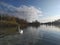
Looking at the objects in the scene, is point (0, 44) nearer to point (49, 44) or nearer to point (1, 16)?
point (49, 44)

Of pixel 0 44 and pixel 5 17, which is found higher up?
pixel 5 17

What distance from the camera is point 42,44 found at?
5.15 metres

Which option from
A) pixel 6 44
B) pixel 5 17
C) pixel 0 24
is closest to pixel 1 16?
pixel 5 17

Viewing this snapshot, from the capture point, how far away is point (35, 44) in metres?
5.12

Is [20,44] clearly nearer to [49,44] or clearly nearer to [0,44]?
[0,44]

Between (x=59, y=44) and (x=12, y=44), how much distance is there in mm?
2149

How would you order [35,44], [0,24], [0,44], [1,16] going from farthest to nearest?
1. [1,16]
2. [0,24]
3. [35,44]
4. [0,44]

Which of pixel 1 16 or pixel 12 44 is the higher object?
pixel 1 16

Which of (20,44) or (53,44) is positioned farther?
(53,44)

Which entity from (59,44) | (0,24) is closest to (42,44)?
(59,44)

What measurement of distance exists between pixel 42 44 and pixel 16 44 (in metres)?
1.17

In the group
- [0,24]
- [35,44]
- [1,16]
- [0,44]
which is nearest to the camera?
[0,44]

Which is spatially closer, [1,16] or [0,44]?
[0,44]

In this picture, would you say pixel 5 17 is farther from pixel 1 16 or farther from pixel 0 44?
pixel 0 44
